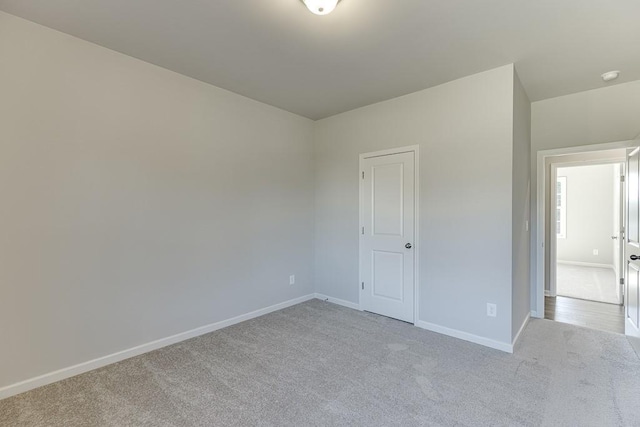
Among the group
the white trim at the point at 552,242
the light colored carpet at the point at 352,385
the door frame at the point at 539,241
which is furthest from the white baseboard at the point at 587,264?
the light colored carpet at the point at 352,385

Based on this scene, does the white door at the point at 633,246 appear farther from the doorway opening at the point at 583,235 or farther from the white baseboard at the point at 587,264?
the white baseboard at the point at 587,264

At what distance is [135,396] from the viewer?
6.76 feet

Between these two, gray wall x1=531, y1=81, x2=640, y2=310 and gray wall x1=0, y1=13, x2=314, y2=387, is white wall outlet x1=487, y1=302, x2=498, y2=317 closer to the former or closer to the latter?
gray wall x1=531, y1=81, x2=640, y2=310

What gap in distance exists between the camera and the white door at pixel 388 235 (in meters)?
3.45

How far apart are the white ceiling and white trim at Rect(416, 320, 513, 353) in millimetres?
2617

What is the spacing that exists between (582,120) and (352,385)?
12.6ft

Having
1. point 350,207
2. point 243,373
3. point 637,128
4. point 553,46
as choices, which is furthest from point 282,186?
point 637,128

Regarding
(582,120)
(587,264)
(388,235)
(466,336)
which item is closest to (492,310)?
(466,336)

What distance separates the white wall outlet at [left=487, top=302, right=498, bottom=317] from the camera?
2.82 m

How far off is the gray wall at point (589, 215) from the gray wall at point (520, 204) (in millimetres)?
4600

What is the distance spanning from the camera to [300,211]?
4.22m

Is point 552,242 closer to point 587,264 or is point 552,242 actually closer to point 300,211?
point 587,264

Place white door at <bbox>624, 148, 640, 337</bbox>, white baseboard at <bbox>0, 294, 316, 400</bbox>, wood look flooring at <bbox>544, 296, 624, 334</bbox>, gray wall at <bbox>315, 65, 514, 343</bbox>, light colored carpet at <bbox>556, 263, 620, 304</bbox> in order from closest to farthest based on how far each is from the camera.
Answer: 1. white baseboard at <bbox>0, 294, 316, 400</bbox>
2. white door at <bbox>624, 148, 640, 337</bbox>
3. gray wall at <bbox>315, 65, 514, 343</bbox>
4. wood look flooring at <bbox>544, 296, 624, 334</bbox>
5. light colored carpet at <bbox>556, 263, 620, 304</bbox>

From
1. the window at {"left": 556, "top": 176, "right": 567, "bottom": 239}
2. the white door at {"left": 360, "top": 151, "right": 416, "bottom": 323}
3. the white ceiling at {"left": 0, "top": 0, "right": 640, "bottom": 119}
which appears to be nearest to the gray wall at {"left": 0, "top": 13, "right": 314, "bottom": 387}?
the white ceiling at {"left": 0, "top": 0, "right": 640, "bottom": 119}
